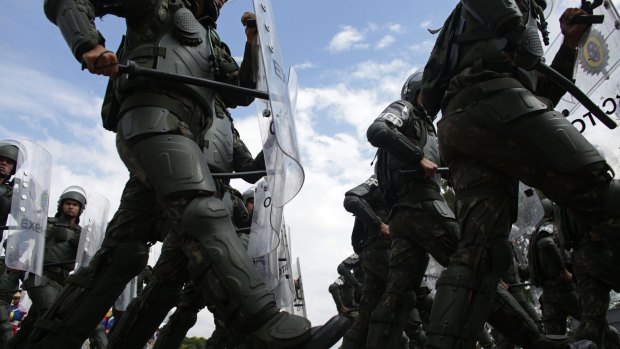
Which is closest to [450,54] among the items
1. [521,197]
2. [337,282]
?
[521,197]

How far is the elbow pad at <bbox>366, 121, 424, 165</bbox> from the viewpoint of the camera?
420cm

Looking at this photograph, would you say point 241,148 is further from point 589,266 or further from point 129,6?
point 589,266

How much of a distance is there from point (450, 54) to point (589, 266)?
2342 millimetres

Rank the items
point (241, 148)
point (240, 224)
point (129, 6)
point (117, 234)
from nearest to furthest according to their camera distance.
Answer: point (129, 6) → point (117, 234) → point (241, 148) → point (240, 224)

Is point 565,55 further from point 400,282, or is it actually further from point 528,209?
point 400,282

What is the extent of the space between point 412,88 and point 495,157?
260 centimetres

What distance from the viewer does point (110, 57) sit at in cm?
237

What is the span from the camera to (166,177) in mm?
2336

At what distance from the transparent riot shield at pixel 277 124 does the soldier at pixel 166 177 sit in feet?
1.11

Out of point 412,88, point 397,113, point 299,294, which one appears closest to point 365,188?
point 412,88

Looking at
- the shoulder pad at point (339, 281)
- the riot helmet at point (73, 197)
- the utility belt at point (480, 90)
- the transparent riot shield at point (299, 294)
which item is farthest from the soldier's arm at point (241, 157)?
the shoulder pad at point (339, 281)

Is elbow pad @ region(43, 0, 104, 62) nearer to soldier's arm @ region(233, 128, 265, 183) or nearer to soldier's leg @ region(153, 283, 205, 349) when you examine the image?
soldier's arm @ region(233, 128, 265, 183)

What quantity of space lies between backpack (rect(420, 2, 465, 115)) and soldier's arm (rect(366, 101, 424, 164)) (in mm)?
856

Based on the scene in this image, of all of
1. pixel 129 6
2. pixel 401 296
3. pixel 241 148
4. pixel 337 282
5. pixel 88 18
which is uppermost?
pixel 337 282
